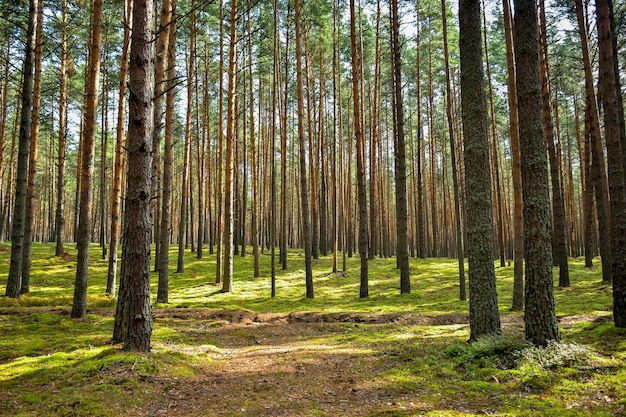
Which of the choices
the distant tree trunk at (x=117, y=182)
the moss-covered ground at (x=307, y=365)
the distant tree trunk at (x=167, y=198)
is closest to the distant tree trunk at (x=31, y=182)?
the moss-covered ground at (x=307, y=365)

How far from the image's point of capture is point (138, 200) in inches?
256

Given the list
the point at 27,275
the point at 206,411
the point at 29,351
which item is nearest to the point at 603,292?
the point at 206,411

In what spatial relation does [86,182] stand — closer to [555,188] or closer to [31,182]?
[31,182]

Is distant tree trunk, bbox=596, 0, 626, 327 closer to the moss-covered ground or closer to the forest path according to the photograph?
the moss-covered ground

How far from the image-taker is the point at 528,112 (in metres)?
6.06

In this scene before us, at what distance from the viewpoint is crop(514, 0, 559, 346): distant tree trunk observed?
5.79 metres

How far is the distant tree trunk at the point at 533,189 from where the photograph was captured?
19.0ft

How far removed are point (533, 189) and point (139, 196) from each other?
6.45 metres

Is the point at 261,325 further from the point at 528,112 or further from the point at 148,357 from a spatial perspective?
the point at 528,112

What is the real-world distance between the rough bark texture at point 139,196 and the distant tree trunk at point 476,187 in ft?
18.5

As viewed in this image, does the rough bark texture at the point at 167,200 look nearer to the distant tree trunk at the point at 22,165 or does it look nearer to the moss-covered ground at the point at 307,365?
the moss-covered ground at the point at 307,365

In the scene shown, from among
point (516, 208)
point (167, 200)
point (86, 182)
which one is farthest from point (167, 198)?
point (516, 208)

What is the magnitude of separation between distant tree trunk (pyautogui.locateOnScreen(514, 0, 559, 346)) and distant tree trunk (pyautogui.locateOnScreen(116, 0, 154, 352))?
20.4 feet

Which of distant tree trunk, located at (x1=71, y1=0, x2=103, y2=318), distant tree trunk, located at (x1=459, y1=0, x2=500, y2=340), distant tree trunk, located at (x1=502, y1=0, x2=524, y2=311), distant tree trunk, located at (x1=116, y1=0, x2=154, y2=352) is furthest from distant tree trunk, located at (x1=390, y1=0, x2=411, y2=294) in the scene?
distant tree trunk, located at (x1=116, y1=0, x2=154, y2=352)
